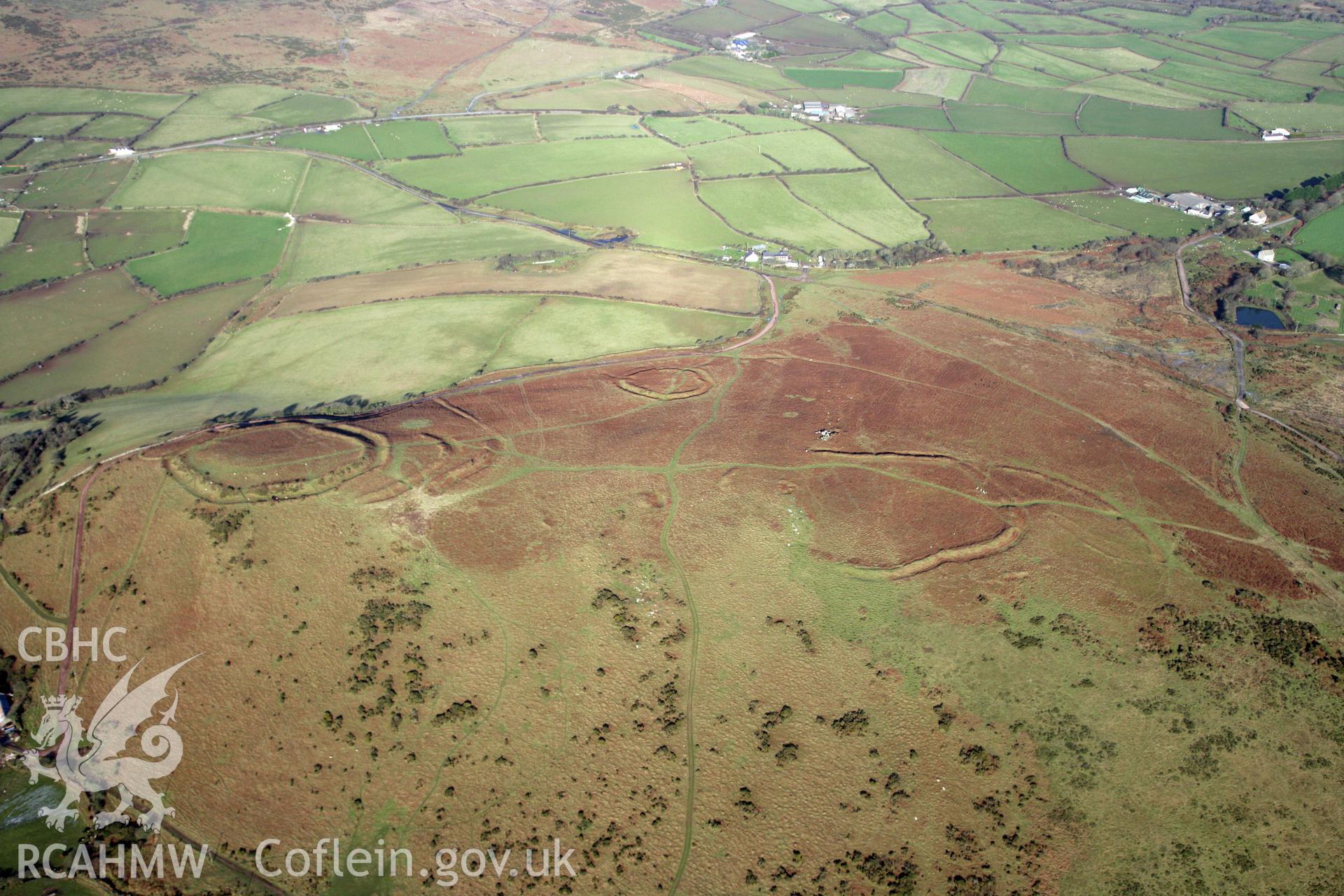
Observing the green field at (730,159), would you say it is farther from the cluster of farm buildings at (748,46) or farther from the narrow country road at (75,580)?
the narrow country road at (75,580)

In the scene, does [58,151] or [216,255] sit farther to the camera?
[58,151]

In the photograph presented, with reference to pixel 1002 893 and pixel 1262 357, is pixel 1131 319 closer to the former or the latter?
pixel 1262 357

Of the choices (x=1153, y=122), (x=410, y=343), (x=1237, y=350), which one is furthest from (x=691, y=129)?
(x=1237, y=350)

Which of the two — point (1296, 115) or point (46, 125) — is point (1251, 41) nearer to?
point (1296, 115)

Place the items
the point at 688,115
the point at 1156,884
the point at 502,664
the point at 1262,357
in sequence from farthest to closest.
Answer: the point at 688,115 → the point at 1262,357 → the point at 502,664 → the point at 1156,884

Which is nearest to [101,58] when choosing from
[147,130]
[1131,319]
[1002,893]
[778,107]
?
[147,130]
